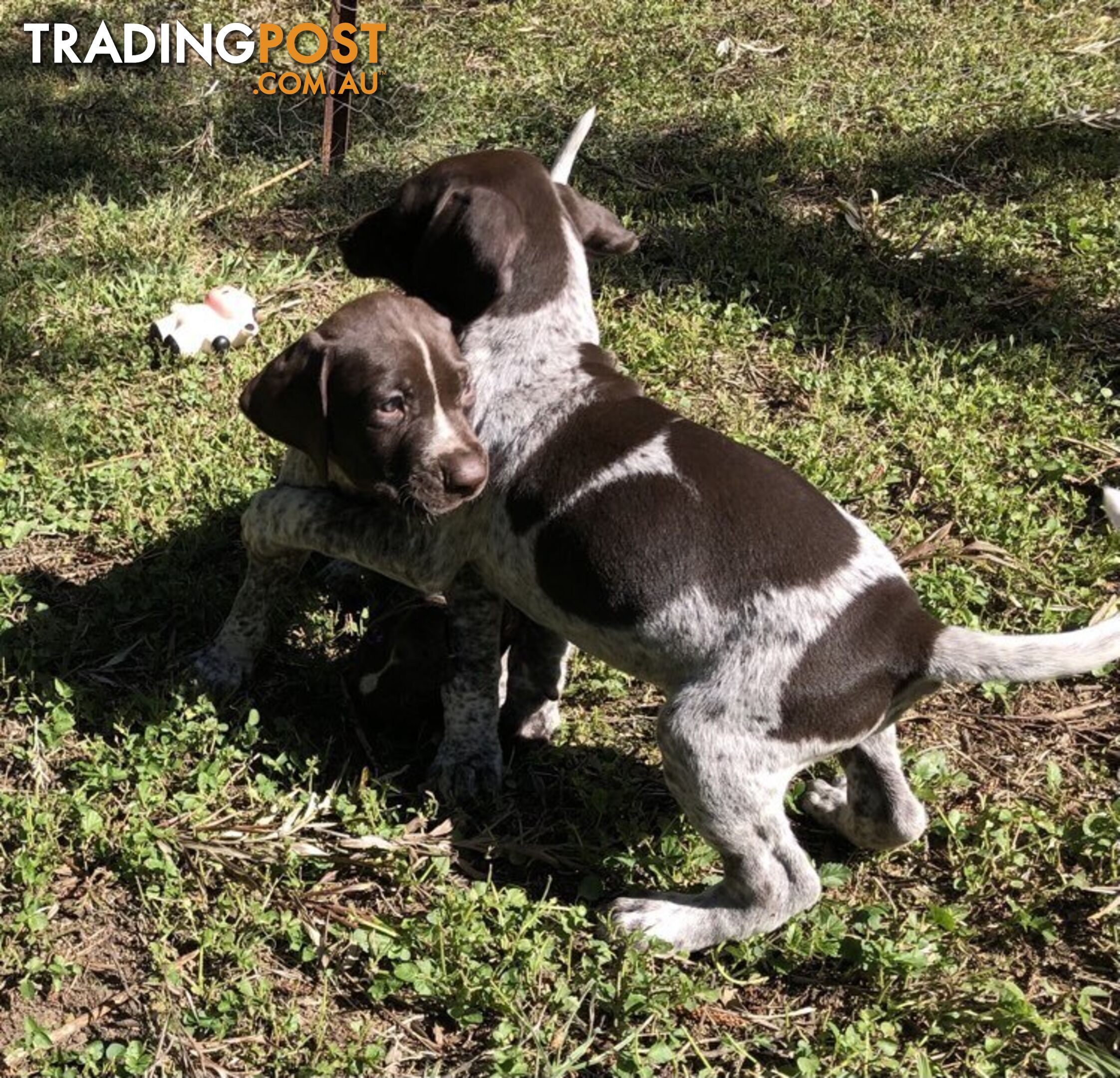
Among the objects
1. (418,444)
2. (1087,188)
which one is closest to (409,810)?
(418,444)

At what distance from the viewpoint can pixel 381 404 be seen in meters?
4.31

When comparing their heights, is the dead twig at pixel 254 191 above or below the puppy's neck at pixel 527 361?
below

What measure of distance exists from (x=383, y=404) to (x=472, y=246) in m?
0.70

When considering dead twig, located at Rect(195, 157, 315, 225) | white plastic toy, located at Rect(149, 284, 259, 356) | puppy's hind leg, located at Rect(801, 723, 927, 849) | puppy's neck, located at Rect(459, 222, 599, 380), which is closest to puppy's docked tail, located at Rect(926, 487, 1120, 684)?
puppy's hind leg, located at Rect(801, 723, 927, 849)

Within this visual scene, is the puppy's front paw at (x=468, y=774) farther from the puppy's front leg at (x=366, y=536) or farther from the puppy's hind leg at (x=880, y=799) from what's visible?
the puppy's hind leg at (x=880, y=799)

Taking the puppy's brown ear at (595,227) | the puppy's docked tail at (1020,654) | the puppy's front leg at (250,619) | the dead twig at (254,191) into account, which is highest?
the puppy's brown ear at (595,227)

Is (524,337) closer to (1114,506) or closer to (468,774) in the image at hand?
(468,774)

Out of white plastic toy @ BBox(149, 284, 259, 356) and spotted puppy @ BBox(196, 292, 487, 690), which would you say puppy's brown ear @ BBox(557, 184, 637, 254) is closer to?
spotted puppy @ BBox(196, 292, 487, 690)

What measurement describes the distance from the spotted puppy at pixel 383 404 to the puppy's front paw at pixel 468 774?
0.79m

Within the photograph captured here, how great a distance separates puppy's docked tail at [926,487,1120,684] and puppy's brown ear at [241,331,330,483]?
77.1 inches

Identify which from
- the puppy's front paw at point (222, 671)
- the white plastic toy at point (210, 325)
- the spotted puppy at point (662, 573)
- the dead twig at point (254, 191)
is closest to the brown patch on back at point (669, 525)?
the spotted puppy at point (662, 573)

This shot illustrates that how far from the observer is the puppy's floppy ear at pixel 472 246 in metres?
4.62

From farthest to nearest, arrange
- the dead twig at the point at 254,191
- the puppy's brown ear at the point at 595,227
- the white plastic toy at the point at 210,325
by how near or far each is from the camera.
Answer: the dead twig at the point at 254,191 → the white plastic toy at the point at 210,325 → the puppy's brown ear at the point at 595,227

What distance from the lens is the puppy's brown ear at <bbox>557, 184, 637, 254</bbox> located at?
196 inches
